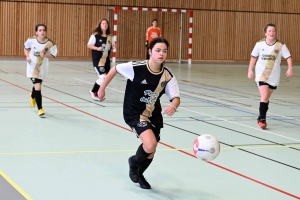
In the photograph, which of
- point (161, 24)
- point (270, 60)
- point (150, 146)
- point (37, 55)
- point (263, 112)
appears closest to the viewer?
point (150, 146)

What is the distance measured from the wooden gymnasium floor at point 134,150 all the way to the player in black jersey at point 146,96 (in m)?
0.27

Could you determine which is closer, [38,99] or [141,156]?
[141,156]

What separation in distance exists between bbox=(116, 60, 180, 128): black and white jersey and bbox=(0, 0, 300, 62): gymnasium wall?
Answer: 2035 cm

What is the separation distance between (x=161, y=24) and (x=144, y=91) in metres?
21.7

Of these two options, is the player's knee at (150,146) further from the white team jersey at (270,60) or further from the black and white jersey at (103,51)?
the black and white jersey at (103,51)

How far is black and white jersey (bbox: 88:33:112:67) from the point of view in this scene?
12289 millimetres

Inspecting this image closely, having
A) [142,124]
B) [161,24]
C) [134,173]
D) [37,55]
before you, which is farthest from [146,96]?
[161,24]

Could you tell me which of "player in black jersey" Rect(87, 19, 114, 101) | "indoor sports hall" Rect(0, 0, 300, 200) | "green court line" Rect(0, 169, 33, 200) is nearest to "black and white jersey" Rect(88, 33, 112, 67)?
"player in black jersey" Rect(87, 19, 114, 101)

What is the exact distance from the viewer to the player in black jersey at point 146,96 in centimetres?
542

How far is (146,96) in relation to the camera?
5.51m

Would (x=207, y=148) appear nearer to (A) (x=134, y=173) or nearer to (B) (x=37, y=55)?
(A) (x=134, y=173)

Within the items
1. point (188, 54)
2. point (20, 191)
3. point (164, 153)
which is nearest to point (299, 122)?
point (164, 153)

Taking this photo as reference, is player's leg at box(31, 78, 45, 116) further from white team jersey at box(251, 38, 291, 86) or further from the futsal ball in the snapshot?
the futsal ball

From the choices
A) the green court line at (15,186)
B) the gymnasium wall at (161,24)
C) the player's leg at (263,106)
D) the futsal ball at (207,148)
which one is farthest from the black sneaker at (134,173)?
the gymnasium wall at (161,24)
